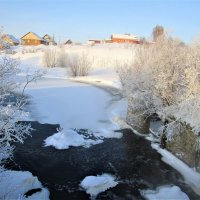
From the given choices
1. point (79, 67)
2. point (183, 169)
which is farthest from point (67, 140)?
point (79, 67)

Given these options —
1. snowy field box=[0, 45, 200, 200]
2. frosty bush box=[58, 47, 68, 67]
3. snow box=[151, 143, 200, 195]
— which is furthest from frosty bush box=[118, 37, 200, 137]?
frosty bush box=[58, 47, 68, 67]

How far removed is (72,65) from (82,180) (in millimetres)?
25365

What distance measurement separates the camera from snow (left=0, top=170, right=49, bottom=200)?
27.2 ft

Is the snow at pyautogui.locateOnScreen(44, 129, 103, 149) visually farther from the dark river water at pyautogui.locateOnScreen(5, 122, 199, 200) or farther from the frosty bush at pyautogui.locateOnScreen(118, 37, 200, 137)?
the frosty bush at pyautogui.locateOnScreen(118, 37, 200, 137)

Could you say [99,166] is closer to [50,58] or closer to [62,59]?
[50,58]

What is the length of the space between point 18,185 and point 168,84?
7165mm

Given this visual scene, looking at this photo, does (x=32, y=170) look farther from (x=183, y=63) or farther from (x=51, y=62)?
(x=51, y=62)

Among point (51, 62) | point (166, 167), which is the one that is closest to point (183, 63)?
point (166, 167)

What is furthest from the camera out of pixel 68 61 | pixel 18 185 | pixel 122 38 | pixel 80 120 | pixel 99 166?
pixel 122 38

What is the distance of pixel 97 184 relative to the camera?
918 cm

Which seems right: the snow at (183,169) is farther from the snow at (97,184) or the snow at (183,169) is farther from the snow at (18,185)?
the snow at (18,185)

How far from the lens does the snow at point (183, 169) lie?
9594 millimetres

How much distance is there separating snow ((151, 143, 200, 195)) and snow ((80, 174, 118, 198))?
2.33 metres

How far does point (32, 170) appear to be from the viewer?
9.94 meters
